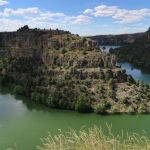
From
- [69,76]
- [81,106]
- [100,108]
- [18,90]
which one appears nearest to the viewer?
[100,108]

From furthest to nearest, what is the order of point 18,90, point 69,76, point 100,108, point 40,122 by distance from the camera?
1. point 18,90
2. point 69,76
3. point 100,108
4. point 40,122

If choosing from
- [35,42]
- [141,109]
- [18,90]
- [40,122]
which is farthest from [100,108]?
[35,42]

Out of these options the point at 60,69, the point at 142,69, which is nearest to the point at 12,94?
the point at 60,69

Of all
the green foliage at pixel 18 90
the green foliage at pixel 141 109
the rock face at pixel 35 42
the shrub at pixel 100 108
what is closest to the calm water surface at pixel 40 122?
the shrub at pixel 100 108

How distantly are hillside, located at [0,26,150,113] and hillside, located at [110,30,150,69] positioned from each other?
3360cm

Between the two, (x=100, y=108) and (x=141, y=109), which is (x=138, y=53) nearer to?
(x=141, y=109)

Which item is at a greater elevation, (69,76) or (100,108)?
(69,76)

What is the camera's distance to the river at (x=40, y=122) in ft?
124

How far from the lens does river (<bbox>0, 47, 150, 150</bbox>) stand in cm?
3776

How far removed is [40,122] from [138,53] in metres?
81.9

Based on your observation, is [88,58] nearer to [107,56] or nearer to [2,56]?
→ [107,56]

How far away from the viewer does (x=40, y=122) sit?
4575 cm

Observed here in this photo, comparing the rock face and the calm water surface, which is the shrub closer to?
the calm water surface

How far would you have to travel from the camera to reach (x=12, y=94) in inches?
2532
